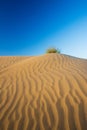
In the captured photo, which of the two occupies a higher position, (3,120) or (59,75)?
(59,75)

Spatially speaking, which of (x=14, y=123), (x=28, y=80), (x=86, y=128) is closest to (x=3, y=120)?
(x=14, y=123)

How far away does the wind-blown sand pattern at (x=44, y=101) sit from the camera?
3531 millimetres

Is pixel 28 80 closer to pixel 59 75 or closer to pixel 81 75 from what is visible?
pixel 59 75

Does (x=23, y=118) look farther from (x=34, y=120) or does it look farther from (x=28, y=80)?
(x=28, y=80)

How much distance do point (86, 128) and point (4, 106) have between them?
2331 mm

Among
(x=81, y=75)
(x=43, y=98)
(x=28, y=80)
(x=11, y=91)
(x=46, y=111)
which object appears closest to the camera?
(x=46, y=111)

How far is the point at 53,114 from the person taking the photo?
12.5ft

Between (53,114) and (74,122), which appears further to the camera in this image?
(53,114)

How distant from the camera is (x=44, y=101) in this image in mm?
4391

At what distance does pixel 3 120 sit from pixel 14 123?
1.04ft

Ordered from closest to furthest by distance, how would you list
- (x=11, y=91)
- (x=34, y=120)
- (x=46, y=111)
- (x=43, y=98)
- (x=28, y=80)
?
(x=34, y=120)
(x=46, y=111)
(x=43, y=98)
(x=11, y=91)
(x=28, y=80)

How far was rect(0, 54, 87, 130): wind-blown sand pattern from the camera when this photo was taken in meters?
3.53

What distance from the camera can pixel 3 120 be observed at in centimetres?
376

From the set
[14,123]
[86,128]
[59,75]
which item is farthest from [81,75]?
[14,123]
